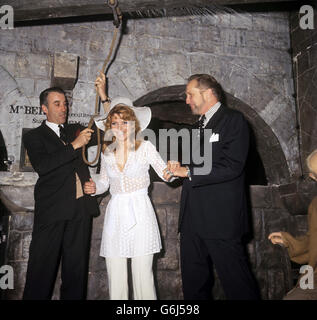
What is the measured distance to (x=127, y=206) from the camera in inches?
108

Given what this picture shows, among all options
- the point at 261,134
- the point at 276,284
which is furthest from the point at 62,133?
the point at 276,284

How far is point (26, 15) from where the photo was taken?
300 cm

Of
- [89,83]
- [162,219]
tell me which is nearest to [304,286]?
[162,219]

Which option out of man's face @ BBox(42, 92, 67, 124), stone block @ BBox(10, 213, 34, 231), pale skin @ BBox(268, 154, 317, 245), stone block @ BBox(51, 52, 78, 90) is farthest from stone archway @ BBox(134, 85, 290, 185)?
stone block @ BBox(10, 213, 34, 231)

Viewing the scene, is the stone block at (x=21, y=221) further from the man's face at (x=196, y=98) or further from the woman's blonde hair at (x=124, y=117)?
the man's face at (x=196, y=98)

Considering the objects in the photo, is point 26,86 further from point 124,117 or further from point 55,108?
point 124,117

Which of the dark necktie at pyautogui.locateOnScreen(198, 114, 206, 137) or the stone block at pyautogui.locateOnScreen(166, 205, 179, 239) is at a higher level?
the dark necktie at pyautogui.locateOnScreen(198, 114, 206, 137)

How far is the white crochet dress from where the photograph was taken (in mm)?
2656

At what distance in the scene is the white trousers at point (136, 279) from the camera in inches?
101

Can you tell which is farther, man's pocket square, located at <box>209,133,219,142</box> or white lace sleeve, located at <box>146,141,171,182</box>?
white lace sleeve, located at <box>146,141,171,182</box>

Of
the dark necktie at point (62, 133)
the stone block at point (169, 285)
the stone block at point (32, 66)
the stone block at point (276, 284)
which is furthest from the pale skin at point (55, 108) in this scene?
the stone block at point (276, 284)

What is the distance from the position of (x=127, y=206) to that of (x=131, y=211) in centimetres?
6

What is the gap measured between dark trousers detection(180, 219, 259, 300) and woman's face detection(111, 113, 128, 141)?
39.3 inches

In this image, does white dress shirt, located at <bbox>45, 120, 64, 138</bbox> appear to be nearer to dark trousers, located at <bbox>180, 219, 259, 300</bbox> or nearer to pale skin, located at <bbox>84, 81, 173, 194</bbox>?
pale skin, located at <bbox>84, 81, 173, 194</bbox>
